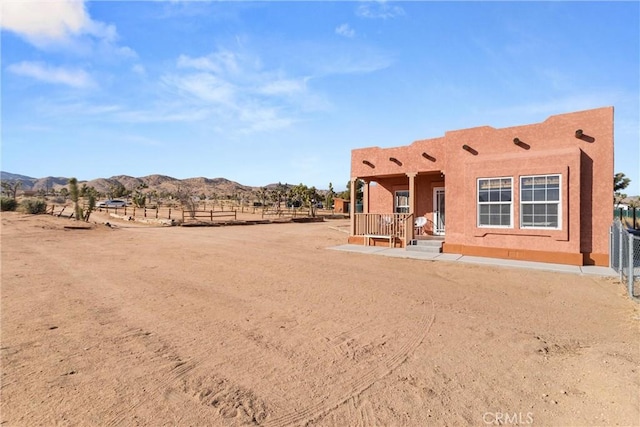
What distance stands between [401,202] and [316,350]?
1419cm

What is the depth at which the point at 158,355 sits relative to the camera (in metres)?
4.66

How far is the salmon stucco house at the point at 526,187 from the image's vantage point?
36.2 feet

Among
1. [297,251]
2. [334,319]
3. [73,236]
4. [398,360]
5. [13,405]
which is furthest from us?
[73,236]

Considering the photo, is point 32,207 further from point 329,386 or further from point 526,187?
point 526,187

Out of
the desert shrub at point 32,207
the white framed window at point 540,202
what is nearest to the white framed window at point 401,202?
the white framed window at point 540,202

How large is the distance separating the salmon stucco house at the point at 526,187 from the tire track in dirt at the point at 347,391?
8.64 metres

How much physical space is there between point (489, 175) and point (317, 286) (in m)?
7.73

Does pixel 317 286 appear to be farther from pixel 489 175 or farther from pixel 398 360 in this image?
pixel 489 175

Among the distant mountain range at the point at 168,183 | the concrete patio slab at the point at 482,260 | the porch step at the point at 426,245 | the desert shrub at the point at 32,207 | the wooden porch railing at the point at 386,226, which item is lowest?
the concrete patio slab at the point at 482,260

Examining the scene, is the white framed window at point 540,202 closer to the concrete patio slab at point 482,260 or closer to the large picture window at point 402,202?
the concrete patio slab at point 482,260

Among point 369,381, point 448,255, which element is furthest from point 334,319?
point 448,255

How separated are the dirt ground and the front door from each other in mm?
6927

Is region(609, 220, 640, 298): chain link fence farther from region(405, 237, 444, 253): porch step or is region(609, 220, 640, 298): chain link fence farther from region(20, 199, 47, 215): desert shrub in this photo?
region(20, 199, 47, 215): desert shrub

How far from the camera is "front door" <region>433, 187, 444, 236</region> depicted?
16656 millimetres
